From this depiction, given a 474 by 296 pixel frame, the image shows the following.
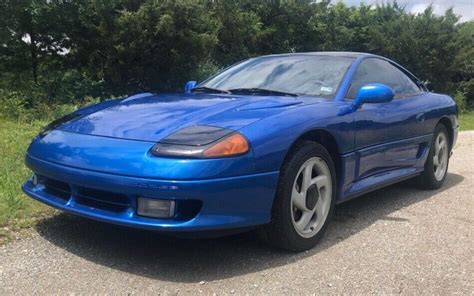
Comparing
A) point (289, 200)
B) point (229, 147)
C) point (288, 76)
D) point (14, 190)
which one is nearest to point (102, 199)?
point (229, 147)

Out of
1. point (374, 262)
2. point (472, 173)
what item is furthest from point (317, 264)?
point (472, 173)

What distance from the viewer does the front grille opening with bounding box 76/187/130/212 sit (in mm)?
3238

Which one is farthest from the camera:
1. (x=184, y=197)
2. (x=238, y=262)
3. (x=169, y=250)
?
(x=169, y=250)

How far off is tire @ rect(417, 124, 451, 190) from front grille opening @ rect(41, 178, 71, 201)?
3.61m

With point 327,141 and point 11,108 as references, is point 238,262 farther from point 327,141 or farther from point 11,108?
point 11,108

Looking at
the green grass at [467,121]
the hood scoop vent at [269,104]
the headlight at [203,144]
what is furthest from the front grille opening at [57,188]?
the green grass at [467,121]

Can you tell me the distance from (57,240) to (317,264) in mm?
1722

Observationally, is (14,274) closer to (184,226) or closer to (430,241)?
(184,226)

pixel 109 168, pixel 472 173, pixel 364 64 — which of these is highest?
pixel 364 64

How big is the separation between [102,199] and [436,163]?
148 inches

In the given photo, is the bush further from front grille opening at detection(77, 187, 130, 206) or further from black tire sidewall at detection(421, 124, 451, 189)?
black tire sidewall at detection(421, 124, 451, 189)

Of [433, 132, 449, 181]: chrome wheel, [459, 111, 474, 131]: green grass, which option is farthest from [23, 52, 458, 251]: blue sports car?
[459, 111, 474, 131]: green grass

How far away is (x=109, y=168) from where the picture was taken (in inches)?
125

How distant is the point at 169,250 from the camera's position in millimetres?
3635
